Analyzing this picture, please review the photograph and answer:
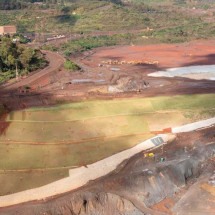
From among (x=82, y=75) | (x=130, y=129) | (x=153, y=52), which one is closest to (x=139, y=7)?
(x=153, y=52)

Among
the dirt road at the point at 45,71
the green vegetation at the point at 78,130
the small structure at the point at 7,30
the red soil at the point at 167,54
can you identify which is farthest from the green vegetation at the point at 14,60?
the small structure at the point at 7,30

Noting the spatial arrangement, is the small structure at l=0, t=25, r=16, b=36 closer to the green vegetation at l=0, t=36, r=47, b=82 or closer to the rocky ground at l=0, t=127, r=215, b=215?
the green vegetation at l=0, t=36, r=47, b=82

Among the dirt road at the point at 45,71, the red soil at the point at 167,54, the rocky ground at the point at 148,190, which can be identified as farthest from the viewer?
the red soil at the point at 167,54

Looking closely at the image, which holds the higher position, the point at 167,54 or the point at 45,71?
the point at 45,71

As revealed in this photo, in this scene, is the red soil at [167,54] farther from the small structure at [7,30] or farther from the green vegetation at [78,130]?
the small structure at [7,30]

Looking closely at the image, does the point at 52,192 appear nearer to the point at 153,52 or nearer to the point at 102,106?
the point at 102,106

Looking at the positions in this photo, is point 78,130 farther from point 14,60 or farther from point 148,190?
point 14,60

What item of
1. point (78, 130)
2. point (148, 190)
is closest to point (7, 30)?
point (78, 130)

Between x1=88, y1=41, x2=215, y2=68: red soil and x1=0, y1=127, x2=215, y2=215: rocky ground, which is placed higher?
x1=0, y1=127, x2=215, y2=215: rocky ground

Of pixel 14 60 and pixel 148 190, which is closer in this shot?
pixel 148 190

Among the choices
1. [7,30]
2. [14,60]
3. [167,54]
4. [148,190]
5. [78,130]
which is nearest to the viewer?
[148,190]

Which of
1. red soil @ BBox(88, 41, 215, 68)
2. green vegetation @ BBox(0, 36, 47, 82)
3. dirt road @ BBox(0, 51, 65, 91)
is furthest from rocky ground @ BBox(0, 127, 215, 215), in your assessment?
red soil @ BBox(88, 41, 215, 68)
